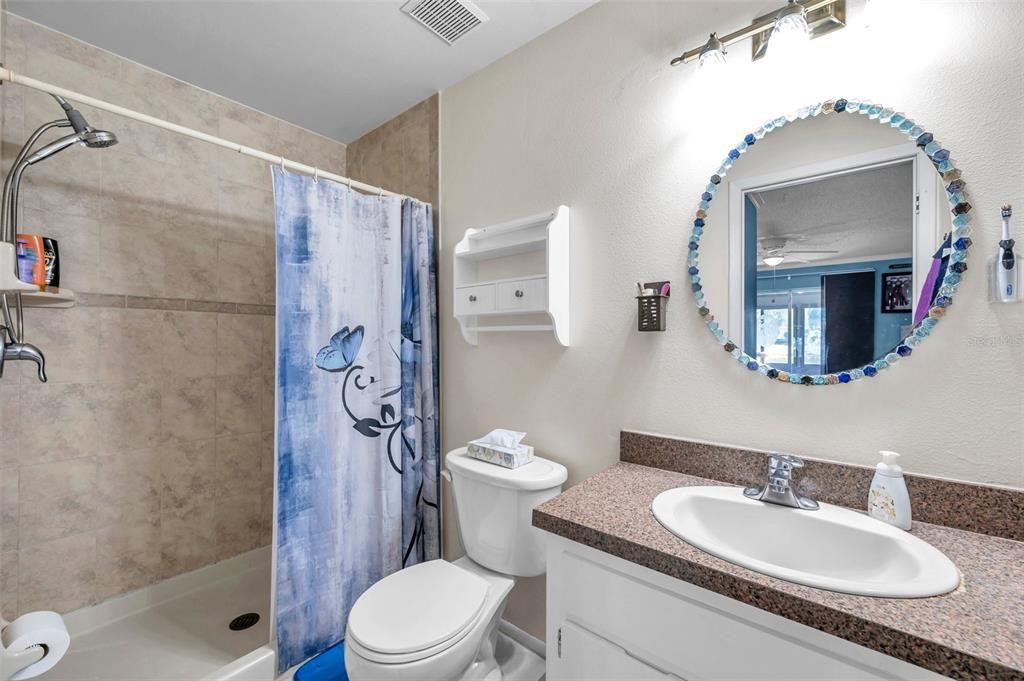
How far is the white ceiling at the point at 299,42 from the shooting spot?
156 cm

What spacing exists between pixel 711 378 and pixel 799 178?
57 cm

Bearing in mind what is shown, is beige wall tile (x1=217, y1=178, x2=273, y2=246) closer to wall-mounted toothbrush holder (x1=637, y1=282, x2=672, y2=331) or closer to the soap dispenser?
wall-mounted toothbrush holder (x1=637, y1=282, x2=672, y2=331)

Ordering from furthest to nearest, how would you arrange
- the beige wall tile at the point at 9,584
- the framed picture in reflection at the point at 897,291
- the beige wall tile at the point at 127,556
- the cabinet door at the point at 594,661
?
the beige wall tile at the point at 127,556, the beige wall tile at the point at 9,584, the framed picture in reflection at the point at 897,291, the cabinet door at the point at 594,661

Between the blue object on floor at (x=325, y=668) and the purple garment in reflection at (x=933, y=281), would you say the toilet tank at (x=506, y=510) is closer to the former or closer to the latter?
the blue object on floor at (x=325, y=668)

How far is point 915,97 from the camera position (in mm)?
990

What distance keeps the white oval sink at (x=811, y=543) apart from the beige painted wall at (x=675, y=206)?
198 millimetres

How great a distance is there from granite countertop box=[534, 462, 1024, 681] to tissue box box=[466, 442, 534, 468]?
1.38 feet

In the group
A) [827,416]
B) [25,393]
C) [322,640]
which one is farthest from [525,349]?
[25,393]

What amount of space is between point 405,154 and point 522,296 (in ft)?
3.91

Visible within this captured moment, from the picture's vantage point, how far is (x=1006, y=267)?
2.91ft

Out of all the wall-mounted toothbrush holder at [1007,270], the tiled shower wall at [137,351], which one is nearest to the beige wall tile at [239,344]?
the tiled shower wall at [137,351]

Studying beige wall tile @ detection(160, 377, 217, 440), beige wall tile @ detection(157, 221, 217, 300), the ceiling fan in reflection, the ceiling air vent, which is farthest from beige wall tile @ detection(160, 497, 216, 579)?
the ceiling fan in reflection

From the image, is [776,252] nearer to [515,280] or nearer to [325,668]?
[515,280]

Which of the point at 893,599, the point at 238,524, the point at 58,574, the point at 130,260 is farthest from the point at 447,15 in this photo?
the point at 58,574
